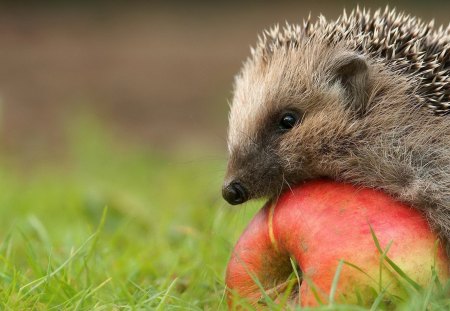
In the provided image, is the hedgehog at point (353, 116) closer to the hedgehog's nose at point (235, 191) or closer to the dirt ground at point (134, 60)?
the hedgehog's nose at point (235, 191)

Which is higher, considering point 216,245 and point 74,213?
point 216,245

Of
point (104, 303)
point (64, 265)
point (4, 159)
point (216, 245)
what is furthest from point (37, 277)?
point (4, 159)

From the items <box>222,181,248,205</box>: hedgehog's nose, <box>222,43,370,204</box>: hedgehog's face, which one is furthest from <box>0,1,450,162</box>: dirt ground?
<box>222,181,248,205</box>: hedgehog's nose

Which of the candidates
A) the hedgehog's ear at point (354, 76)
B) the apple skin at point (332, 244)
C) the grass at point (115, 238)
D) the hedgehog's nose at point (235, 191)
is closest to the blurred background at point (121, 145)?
the grass at point (115, 238)

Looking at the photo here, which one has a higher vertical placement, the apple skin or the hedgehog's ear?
the hedgehog's ear

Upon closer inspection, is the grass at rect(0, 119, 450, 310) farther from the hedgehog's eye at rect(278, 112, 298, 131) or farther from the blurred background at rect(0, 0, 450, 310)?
the hedgehog's eye at rect(278, 112, 298, 131)

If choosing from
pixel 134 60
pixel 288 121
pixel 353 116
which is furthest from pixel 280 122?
pixel 134 60

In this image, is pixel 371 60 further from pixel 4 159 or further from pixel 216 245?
pixel 4 159
